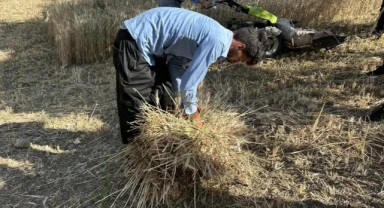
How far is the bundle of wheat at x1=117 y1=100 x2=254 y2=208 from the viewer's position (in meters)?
2.61

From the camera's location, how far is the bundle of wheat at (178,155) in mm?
2605

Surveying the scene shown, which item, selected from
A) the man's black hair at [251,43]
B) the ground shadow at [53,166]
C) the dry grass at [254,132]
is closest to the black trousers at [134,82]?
the dry grass at [254,132]

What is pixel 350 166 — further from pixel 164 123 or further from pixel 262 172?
pixel 164 123

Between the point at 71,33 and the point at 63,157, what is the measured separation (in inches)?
98.4

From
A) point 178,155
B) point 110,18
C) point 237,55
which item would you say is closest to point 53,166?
point 178,155

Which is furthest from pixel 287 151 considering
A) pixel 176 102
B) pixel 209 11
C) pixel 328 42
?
pixel 209 11

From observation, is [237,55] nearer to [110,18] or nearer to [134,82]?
[134,82]

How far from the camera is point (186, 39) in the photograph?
8.34 feet

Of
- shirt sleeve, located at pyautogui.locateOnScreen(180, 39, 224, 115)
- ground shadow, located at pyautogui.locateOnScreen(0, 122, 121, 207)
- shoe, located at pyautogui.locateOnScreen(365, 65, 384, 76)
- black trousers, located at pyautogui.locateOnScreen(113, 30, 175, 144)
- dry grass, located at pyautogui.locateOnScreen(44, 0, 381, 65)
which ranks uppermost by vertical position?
shirt sleeve, located at pyautogui.locateOnScreen(180, 39, 224, 115)

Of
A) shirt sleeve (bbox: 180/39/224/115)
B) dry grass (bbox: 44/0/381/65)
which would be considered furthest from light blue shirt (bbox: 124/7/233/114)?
dry grass (bbox: 44/0/381/65)

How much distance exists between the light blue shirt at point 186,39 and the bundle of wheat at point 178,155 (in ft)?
0.60

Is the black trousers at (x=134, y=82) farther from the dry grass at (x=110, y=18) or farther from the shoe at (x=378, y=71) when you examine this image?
the dry grass at (x=110, y=18)

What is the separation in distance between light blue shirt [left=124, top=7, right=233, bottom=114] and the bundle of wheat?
18cm

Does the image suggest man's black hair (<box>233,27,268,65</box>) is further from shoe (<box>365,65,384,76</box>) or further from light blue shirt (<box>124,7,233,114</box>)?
shoe (<box>365,65,384,76</box>)
